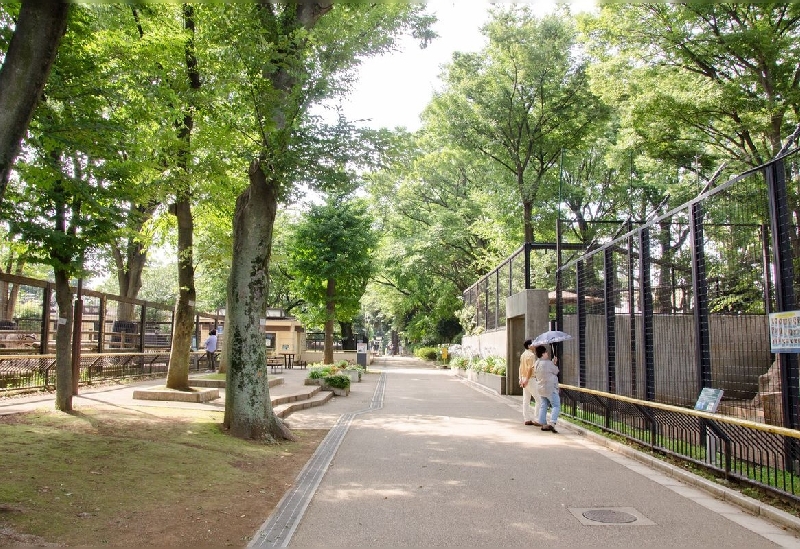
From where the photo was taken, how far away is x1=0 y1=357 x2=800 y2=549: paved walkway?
5320 mm

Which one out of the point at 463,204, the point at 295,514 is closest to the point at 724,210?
the point at 295,514

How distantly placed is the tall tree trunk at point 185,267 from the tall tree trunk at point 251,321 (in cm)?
381

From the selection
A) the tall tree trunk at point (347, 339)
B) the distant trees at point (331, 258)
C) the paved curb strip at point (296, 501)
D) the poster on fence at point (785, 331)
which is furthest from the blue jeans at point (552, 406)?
the tall tree trunk at point (347, 339)

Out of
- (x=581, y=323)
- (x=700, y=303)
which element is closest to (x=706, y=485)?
(x=700, y=303)

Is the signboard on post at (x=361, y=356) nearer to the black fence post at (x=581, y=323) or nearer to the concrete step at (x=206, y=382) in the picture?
the concrete step at (x=206, y=382)

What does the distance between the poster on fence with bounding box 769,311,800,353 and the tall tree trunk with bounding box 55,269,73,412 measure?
32.6 ft

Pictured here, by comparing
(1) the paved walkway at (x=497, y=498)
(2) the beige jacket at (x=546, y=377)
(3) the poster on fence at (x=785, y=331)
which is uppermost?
(3) the poster on fence at (x=785, y=331)

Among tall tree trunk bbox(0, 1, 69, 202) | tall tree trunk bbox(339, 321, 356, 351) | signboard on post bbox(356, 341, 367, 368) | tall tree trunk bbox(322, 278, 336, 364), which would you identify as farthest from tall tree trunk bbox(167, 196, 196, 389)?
tall tree trunk bbox(339, 321, 356, 351)

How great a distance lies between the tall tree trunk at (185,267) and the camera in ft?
45.9

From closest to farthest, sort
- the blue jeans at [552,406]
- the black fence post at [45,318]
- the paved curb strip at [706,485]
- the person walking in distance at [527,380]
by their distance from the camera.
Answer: the paved curb strip at [706,485], the blue jeans at [552,406], the person walking in distance at [527,380], the black fence post at [45,318]

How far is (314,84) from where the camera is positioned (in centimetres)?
1014

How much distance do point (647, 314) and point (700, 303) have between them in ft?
5.40

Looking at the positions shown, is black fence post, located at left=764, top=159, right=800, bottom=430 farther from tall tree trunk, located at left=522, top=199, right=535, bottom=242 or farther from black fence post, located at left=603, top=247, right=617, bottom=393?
tall tree trunk, located at left=522, top=199, right=535, bottom=242

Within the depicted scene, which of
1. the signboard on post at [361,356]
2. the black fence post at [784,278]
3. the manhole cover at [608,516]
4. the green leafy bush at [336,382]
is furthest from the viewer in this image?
the signboard on post at [361,356]
